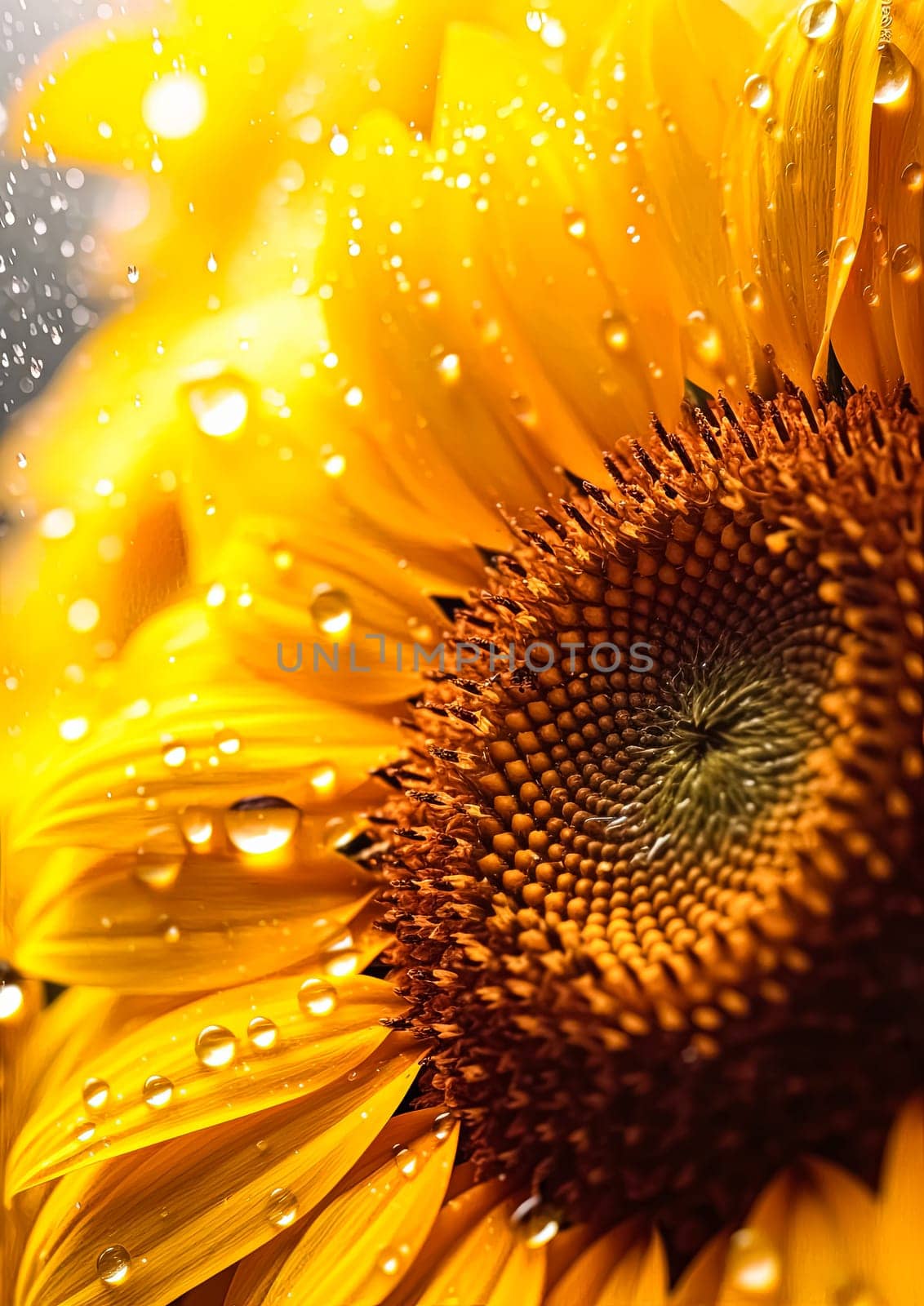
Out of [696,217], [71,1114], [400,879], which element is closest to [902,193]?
[696,217]

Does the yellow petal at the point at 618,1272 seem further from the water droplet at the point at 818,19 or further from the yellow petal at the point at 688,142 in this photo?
the water droplet at the point at 818,19

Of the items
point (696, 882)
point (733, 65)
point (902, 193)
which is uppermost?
point (733, 65)

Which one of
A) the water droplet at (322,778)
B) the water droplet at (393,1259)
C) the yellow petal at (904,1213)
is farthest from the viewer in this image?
the water droplet at (322,778)

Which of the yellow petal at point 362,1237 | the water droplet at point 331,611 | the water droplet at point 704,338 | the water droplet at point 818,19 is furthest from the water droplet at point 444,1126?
the water droplet at point 818,19

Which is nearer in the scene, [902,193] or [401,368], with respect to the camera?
[902,193]

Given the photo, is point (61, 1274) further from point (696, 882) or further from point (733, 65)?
point (733, 65)

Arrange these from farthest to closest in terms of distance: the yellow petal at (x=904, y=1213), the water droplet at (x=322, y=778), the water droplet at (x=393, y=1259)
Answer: the water droplet at (x=322, y=778)
the water droplet at (x=393, y=1259)
the yellow petal at (x=904, y=1213)

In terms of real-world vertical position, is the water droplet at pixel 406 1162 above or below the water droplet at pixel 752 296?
below
